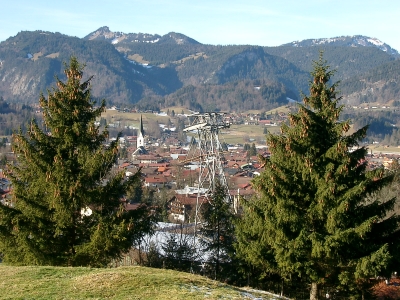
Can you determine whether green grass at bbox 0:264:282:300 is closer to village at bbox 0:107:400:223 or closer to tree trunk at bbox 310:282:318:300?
tree trunk at bbox 310:282:318:300

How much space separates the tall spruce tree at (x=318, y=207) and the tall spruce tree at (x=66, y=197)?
3370mm

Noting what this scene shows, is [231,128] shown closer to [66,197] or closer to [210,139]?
[210,139]

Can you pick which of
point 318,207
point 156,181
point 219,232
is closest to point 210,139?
point 219,232

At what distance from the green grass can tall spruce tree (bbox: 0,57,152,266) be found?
2026 mm

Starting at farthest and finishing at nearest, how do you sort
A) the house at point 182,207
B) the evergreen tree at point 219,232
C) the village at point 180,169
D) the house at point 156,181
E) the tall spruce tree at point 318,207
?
the house at point 156,181 < the house at point 182,207 < the village at point 180,169 < the evergreen tree at point 219,232 < the tall spruce tree at point 318,207

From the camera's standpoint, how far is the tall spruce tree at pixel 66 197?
1192 cm

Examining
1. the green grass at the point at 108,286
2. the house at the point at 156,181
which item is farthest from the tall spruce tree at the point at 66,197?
the house at the point at 156,181

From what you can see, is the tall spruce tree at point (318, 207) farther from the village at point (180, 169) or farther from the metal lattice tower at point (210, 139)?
the metal lattice tower at point (210, 139)

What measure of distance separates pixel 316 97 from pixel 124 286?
6.55m

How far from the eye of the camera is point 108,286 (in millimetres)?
8555

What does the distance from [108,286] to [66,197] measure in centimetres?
409

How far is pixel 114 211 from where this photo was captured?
42.5 ft

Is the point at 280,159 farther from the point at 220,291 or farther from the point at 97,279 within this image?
the point at 97,279

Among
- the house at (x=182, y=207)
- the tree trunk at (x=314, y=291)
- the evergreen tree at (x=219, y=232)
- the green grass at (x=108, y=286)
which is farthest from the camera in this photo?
the house at (x=182, y=207)
